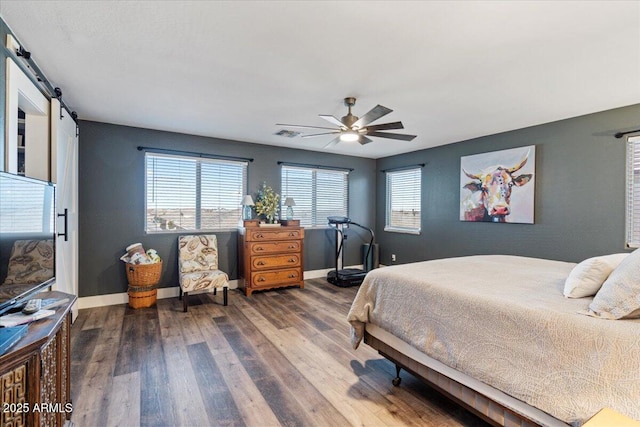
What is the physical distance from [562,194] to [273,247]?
13.1ft

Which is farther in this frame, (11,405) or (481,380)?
(481,380)

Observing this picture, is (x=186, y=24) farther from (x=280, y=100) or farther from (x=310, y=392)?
(x=310, y=392)

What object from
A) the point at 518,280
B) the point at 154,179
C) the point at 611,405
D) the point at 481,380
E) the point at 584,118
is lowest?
the point at 481,380

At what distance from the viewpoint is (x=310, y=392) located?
7.24 ft

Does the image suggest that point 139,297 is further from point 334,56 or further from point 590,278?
point 590,278

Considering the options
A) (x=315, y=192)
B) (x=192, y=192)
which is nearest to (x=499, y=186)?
(x=315, y=192)

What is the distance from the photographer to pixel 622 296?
135cm

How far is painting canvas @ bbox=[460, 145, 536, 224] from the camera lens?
4.13 meters

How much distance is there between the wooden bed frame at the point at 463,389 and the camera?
146 cm

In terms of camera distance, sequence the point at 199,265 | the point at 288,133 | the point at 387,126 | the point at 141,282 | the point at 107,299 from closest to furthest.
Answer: the point at 387,126 < the point at 141,282 < the point at 107,299 < the point at 199,265 < the point at 288,133

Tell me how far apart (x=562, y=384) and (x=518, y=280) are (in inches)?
35.1

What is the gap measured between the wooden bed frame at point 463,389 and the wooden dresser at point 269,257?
270 cm

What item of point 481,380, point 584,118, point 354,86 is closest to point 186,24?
point 354,86

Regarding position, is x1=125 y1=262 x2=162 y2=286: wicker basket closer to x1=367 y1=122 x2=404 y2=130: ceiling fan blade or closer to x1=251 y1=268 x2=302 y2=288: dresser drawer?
x1=251 y1=268 x2=302 y2=288: dresser drawer
